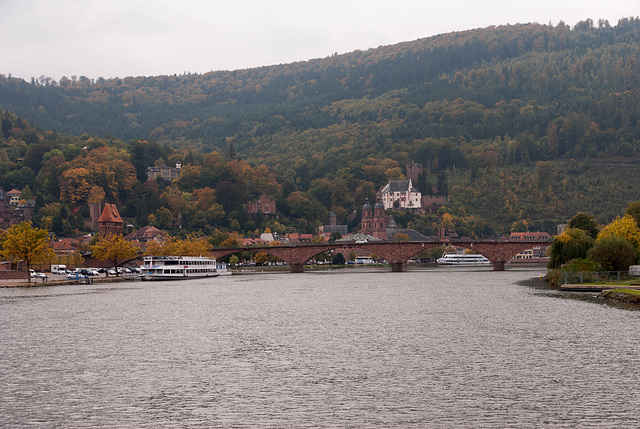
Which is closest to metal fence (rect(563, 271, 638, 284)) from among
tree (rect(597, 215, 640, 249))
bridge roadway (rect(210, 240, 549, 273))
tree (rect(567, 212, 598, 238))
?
tree (rect(597, 215, 640, 249))

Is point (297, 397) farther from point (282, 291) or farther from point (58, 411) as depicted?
point (282, 291)

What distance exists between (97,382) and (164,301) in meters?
51.6

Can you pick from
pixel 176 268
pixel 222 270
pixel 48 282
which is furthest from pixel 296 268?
pixel 48 282

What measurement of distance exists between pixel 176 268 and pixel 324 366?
113 metres

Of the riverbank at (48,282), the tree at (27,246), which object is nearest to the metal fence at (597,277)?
the riverbank at (48,282)

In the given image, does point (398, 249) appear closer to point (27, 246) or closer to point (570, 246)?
point (570, 246)

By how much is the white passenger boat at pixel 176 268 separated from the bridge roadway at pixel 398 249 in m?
13.9

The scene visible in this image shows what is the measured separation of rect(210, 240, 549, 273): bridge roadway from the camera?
6698 inches

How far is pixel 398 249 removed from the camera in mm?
177625

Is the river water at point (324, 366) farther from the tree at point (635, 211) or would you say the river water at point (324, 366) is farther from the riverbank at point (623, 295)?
the tree at point (635, 211)

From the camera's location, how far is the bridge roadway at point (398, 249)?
170 metres

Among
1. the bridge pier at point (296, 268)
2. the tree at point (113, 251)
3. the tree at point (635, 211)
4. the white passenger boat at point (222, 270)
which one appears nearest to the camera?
the tree at point (635, 211)

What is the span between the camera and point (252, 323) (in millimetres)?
68125

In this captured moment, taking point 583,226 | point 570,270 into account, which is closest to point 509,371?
point 570,270
